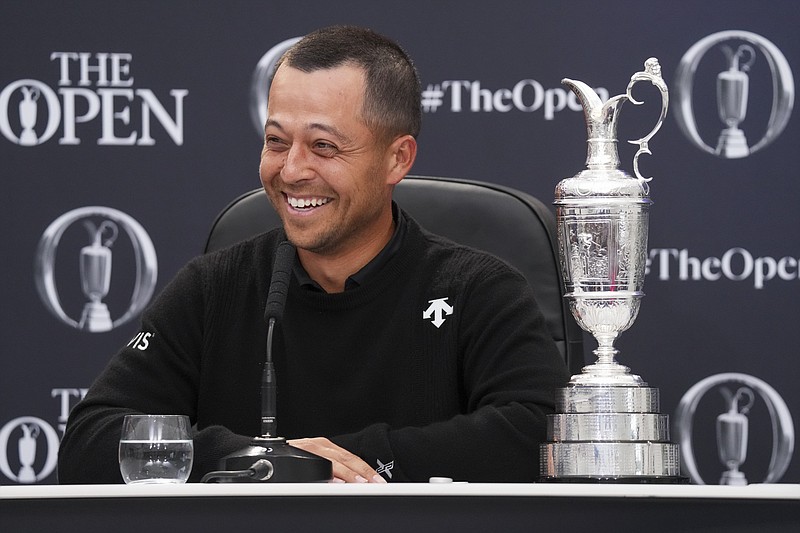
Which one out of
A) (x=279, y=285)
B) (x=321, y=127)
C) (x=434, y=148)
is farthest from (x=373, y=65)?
(x=434, y=148)

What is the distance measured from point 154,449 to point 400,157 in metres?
0.86

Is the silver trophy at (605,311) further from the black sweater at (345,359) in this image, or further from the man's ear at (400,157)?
the man's ear at (400,157)

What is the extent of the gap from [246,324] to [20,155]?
3.40 ft

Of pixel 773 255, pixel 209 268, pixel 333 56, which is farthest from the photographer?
pixel 773 255

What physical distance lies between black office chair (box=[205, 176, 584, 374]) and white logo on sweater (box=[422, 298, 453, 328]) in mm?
197

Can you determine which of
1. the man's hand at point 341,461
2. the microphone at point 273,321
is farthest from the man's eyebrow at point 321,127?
the man's hand at point 341,461

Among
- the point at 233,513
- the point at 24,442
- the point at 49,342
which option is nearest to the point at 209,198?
the point at 49,342

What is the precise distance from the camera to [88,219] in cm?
296

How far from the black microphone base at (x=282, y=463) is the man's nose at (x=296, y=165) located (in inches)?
25.2

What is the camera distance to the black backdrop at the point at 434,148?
2.86 meters

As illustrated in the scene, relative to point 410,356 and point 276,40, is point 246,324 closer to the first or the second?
point 410,356

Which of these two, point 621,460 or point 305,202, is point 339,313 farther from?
point 621,460

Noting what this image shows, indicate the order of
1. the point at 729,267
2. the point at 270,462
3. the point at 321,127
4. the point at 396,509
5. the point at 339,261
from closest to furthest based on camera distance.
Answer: the point at 396,509 < the point at 270,462 < the point at 321,127 < the point at 339,261 < the point at 729,267

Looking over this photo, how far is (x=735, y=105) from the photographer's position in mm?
2881
